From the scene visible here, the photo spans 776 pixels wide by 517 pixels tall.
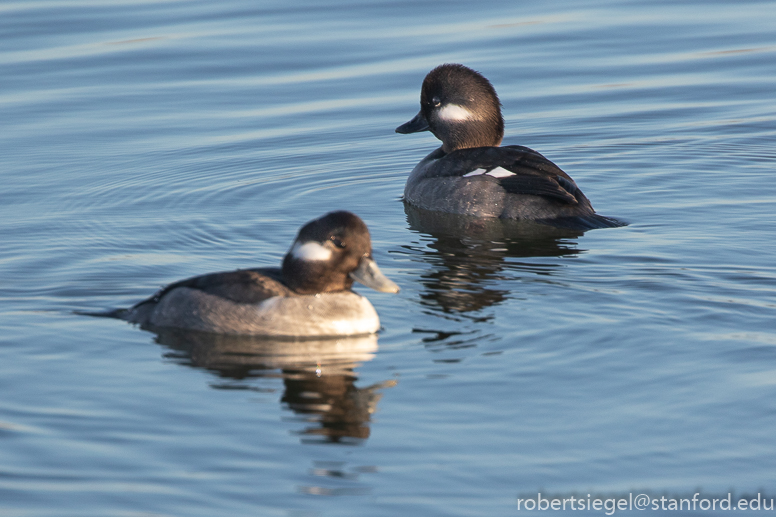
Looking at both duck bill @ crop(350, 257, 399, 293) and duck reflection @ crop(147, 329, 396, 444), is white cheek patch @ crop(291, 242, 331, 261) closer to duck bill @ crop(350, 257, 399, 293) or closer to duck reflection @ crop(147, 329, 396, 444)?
duck bill @ crop(350, 257, 399, 293)

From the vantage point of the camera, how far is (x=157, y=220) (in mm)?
11047

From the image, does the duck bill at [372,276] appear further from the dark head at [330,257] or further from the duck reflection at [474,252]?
the duck reflection at [474,252]

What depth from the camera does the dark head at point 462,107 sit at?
38.4 feet

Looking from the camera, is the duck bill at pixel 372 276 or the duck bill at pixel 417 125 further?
the duck bill at pixel 417 125

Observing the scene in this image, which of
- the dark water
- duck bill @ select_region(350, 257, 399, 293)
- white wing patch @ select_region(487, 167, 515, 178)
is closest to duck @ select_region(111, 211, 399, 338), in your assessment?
duck bill @ select_region(350, 257, 399, 293)

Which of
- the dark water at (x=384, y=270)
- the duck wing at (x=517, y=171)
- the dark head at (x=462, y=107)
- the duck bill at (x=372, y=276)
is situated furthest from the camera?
the dark head at (x=462, y=107)

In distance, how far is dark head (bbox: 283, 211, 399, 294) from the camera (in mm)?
7621

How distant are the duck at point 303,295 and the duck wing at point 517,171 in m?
3.29

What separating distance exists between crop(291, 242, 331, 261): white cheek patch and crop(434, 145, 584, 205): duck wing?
3.55 m

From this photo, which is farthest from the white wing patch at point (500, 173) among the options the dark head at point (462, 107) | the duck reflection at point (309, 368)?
the duck reflection at point (309, 368)

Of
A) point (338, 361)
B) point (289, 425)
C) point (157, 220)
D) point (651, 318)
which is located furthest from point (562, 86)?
point (289, 425)

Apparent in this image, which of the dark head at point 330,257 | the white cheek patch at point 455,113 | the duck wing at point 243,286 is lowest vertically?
the duck wing at point 243,286

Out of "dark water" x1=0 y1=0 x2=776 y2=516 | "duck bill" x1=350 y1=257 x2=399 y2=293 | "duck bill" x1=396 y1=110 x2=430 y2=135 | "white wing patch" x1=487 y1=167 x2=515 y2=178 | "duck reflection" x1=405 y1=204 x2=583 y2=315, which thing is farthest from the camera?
"duck bill" x1=396 y1=110 x2=430 y2=135

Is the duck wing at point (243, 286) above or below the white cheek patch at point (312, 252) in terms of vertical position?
below
